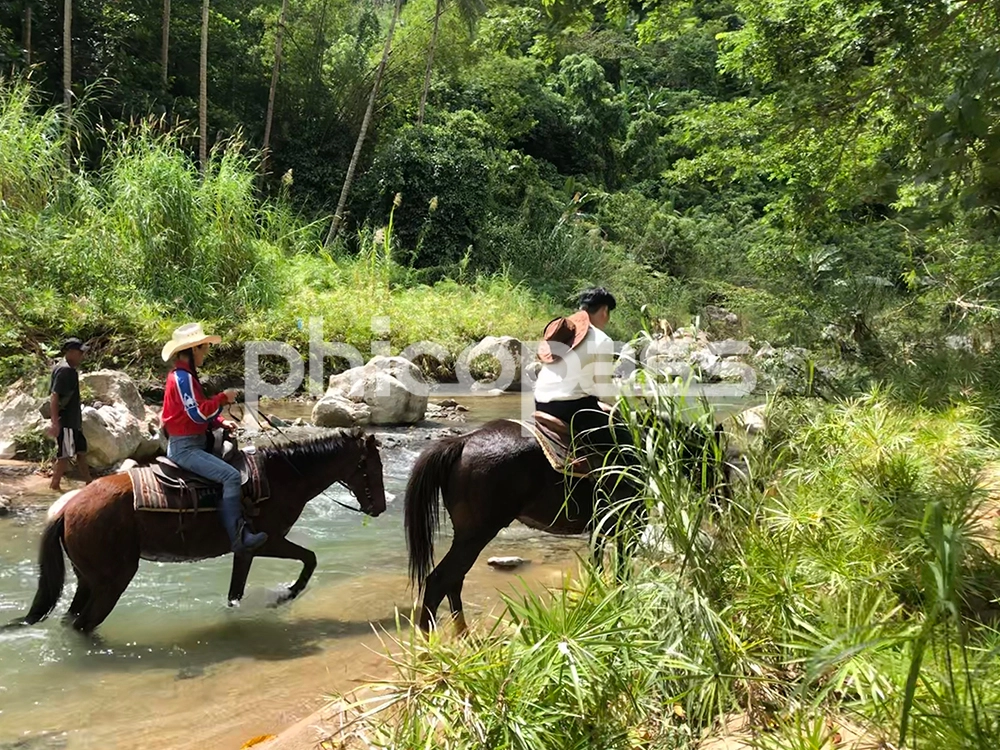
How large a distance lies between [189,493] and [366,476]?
131 centimetres

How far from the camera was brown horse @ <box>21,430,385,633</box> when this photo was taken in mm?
5047

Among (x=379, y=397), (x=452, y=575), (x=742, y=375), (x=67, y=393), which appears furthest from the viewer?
(x=379, y=397)

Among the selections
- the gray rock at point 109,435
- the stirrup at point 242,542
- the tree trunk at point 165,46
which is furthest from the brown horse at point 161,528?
the tree trunk at point 165,46

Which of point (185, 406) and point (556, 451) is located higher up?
point (185, 406)

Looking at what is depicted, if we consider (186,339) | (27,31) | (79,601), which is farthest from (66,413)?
(27,31)

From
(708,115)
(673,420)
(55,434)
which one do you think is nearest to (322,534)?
(55,434)

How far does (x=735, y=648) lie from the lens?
2.99 m

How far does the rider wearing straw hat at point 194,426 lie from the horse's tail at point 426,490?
111cm

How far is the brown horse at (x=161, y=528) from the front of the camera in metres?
5.05

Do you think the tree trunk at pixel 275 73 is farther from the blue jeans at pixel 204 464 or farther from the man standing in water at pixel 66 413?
the blue jeans at pixel 204 464

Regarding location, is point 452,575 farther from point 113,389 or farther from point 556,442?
point 113,389

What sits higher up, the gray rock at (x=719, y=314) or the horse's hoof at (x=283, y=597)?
the gray rock at (x=719, y=314)

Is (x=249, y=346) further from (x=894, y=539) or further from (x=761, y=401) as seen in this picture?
(x=894, y=539)

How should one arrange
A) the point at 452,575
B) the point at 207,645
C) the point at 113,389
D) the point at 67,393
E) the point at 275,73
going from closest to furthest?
the point at 452,575 → the point at 207,645 → the point at 67,393 → the point at 113,389 → the point at 275,73
